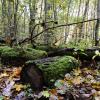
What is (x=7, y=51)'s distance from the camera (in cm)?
644

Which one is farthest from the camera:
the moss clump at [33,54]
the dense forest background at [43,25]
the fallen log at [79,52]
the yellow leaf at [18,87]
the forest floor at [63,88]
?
the dense forest background at [43,25]

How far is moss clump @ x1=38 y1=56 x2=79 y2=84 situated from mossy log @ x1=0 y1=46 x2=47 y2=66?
1345 mm

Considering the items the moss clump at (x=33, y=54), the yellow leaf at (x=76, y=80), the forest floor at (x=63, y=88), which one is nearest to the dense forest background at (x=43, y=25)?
the moss clump at (x=33, y=54)

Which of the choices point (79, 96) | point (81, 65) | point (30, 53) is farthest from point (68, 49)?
point (79, 96)

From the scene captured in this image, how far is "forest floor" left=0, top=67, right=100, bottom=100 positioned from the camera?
12.8 feet

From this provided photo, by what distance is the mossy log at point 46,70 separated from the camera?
4.35 meters

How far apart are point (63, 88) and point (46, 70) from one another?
52 centimetres

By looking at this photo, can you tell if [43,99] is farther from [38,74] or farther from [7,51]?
[7,51]

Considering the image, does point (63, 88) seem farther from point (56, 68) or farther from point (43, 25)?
point (43, 25)

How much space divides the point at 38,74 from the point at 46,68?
20cm

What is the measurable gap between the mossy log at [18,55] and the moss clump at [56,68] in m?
1.34

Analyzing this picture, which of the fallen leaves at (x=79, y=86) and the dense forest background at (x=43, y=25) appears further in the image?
the dense forest background at (x=43, y=25)

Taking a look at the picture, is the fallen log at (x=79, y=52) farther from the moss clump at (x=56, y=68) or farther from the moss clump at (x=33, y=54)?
the moss clump at (x=56, y=68)

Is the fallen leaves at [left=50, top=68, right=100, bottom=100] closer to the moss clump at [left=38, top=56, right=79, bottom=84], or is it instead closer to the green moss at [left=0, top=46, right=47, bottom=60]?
the moss clump at [left=38, top=56, right=79, bottom=84]
